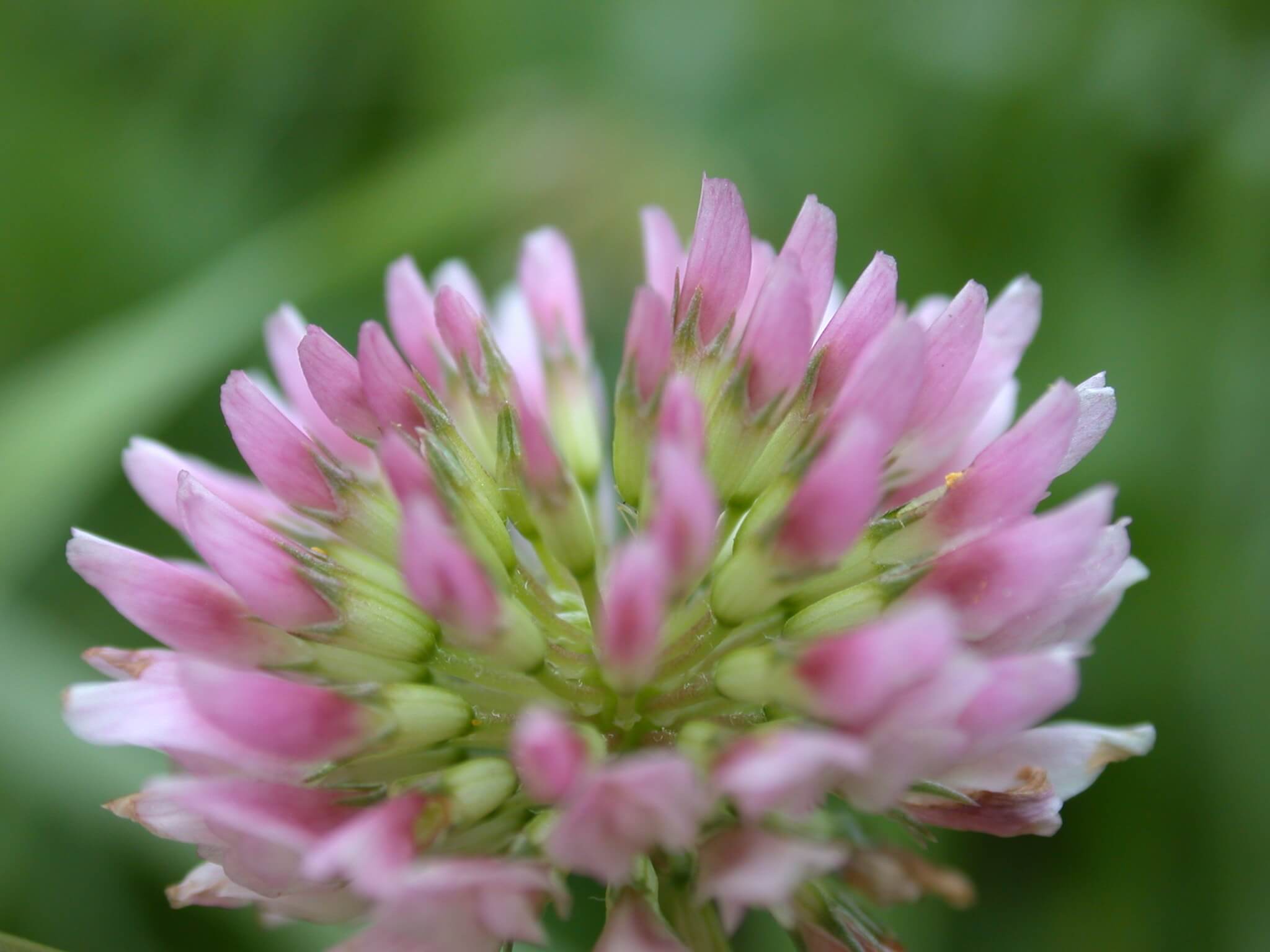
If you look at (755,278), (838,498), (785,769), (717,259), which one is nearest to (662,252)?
(755,278)

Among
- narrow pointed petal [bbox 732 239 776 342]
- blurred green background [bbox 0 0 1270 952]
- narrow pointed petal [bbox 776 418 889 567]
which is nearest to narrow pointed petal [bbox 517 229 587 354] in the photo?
narrow pointed petal [bbox 732 239 776 342]

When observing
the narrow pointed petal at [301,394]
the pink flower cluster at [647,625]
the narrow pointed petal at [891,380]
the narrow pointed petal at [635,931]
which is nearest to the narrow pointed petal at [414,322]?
the pink flower cluster at [647,625]

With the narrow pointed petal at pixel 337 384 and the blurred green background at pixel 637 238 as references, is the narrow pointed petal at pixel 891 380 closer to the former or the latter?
the narrow pointed petal at pixel 337 384

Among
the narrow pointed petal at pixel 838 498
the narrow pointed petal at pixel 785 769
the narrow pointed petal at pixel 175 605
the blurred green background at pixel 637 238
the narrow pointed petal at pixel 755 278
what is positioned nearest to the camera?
the narrow pointed petal at pixel 785 769

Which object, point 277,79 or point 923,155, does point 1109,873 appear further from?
point 277,79

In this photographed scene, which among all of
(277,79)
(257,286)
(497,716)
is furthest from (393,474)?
(277,79)

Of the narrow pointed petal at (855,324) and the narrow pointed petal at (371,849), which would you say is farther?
the narrow pointed petal at (855,324)

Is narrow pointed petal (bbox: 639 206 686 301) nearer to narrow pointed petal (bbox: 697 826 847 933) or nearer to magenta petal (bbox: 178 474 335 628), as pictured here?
magenta petal (bbox: 178 474 335 628)
